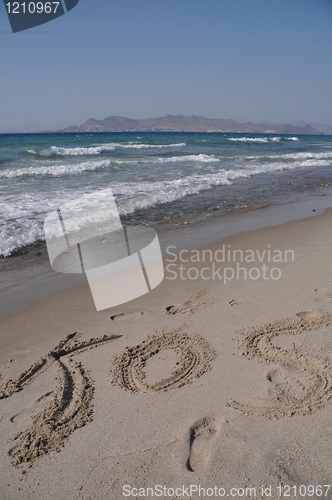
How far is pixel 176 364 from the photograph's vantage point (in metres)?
2.85

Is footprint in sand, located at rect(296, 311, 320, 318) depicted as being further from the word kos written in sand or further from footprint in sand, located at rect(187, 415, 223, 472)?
footprint in sand, located at rect(187, 415, 223, 472)

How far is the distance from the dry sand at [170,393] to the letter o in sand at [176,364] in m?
0.01

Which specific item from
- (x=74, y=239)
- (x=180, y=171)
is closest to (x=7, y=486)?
(x=74, y=239)

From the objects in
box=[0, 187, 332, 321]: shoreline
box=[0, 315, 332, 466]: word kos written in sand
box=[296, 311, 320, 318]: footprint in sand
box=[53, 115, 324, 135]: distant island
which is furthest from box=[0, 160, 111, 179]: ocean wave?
box=[53, 115, 324, 135]: distant island

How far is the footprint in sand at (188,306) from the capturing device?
3.63 meters

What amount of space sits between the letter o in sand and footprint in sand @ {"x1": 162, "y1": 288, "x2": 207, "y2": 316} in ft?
1.34

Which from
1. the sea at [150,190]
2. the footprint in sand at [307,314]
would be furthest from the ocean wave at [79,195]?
the footprint in sand at [307,314]

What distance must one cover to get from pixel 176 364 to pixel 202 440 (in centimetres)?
79

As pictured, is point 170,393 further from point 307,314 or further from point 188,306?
point 307,314

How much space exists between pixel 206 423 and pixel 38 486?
97 cm

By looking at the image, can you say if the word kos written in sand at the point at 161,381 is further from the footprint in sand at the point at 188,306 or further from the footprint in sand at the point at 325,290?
Result: the footprint in sand at the point at 325,290

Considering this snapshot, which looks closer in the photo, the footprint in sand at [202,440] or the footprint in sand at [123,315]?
the footprint in sand at [202,440]

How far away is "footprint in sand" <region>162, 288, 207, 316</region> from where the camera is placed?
363 centimetres

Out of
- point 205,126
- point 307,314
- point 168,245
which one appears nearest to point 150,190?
point 168,245
